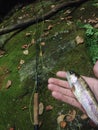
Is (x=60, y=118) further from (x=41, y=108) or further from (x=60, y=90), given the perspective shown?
(x=60, y=90)

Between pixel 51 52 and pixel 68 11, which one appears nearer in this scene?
pixel 51 52

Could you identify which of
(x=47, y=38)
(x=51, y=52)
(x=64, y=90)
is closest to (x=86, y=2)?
(x=47, y=38)

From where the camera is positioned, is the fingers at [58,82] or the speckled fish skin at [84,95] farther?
the fingers at [58,82]

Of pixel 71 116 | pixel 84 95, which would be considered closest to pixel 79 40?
pixel 71 116

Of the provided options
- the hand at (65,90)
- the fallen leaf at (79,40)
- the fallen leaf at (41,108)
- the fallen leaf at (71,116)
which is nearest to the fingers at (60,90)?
the hand at (65,90)

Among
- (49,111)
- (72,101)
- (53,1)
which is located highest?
(72,101)

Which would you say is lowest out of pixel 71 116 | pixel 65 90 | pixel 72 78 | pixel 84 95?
pixel 71 116

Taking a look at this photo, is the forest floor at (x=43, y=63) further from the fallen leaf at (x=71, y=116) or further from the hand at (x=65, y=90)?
the hand at (x=65, y=90)

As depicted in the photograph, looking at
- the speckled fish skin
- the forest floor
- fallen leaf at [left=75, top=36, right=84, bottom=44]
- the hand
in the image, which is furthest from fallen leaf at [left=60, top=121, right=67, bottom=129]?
fallen leaf at [left=75, top=36, right=84, bottom=44]

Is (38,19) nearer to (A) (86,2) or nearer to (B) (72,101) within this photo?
(A) (86,2)
